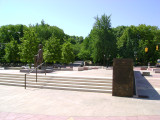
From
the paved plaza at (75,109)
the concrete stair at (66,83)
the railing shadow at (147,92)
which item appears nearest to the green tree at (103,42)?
the railing shadow at (147,92)

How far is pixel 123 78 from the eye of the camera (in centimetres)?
869

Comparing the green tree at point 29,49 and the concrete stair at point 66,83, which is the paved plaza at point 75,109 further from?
the green tree at point 29,49

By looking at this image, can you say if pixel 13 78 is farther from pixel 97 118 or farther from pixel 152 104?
pixel 152 104

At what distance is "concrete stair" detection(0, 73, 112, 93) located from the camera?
10.0 metres

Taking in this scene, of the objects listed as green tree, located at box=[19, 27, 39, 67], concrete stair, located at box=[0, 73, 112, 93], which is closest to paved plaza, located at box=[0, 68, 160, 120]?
concrete stair, located at box=[0, 73, 112, 93]

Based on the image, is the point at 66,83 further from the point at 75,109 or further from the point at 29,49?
the point at 29,49

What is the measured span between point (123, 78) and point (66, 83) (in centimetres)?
437

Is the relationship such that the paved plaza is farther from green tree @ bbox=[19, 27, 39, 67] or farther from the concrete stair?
green tree @ bbox=[19, 27, 39, 67]

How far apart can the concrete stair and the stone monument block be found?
2.69 feet

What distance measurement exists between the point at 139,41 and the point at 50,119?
168 ft

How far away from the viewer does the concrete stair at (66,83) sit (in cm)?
1003

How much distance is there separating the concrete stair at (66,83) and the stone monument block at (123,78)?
819 mm

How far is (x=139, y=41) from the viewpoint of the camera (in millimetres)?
50875

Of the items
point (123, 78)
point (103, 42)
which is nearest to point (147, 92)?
point (123, 78)
